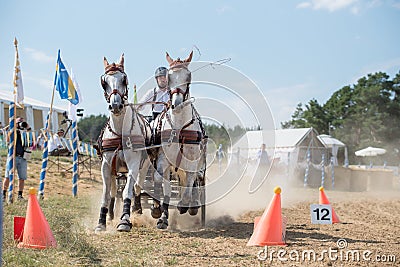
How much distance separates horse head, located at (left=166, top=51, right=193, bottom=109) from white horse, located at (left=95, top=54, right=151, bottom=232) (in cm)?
75

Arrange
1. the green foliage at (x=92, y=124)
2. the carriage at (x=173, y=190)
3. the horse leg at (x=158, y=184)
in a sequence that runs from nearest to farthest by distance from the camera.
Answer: the horse leg at (x=158, y=184), the carriage at (x=173, y=190), the green foliage at (x=92, y=124)

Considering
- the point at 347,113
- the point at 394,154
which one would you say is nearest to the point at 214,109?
the point at 394,154

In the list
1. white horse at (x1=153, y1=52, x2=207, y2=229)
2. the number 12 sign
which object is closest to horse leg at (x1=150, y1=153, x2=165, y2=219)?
white horse at (x1=153, y1=52, x2=207, y2=229)

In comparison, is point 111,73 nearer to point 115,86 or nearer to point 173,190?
point 115,86

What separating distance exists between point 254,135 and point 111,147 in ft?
71.7

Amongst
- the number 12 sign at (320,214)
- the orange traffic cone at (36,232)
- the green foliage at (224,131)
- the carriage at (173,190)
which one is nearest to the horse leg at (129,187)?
the carriage at (173,190)

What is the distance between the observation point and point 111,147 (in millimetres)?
7066

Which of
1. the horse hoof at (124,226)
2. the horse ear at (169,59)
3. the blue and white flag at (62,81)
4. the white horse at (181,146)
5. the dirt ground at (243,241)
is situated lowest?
the dirt ground at (243,241)

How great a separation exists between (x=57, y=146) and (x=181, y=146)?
11.8 m

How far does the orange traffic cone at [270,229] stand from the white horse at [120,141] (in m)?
2.04

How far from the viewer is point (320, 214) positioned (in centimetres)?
744

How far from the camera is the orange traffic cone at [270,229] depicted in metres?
5.83

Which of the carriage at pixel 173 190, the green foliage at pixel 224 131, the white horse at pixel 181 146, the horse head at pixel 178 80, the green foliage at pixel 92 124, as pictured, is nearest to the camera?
the horse head at pixel 178 80

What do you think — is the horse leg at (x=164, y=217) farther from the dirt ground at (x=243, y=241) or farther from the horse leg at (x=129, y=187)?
the horse leg at (x=129, y=187)
